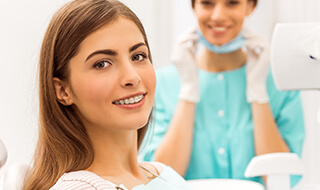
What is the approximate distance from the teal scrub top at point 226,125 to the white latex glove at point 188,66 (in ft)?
0.18

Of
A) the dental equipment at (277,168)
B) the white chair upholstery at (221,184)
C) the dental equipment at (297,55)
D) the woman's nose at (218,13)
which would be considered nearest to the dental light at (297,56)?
the dental equipment at (297,55)

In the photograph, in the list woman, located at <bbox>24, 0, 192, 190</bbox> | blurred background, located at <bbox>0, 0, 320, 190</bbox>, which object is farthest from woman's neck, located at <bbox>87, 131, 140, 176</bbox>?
blurred background, located at <bbox>0, 0, 320, 190</bbox>

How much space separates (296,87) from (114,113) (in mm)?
399

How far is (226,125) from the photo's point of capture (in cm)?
188

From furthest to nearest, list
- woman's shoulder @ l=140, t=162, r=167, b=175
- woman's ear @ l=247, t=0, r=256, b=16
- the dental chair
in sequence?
woman's ear @ l=247, t=0, r=256, b=16, the dental chair, woman's shoulder @ l=140, t=162, r=167, b=175

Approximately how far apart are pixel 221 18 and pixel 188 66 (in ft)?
0.76

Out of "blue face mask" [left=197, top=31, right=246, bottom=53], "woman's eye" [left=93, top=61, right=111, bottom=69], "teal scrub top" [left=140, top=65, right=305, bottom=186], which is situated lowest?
"teal scrub top" [left=140, top=65, right=305, bottom=186]

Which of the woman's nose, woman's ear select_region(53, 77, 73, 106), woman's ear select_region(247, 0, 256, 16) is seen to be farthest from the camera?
woman's ear select_region(247, 0, 256, 16)

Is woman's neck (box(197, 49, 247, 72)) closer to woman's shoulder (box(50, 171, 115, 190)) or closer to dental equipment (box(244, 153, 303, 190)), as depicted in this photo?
dental equipment (box(244, 153, 303, 190))

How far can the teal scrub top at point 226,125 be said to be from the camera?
1854 millimetres

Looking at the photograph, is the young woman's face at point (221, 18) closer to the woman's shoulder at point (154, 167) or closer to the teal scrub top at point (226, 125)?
the teal scrub top at point (226, 125)

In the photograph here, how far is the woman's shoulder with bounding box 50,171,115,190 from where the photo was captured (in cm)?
87

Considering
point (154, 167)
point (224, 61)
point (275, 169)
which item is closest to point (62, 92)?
point (154, 167)

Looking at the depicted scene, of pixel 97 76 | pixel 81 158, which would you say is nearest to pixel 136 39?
pixel 97 76
